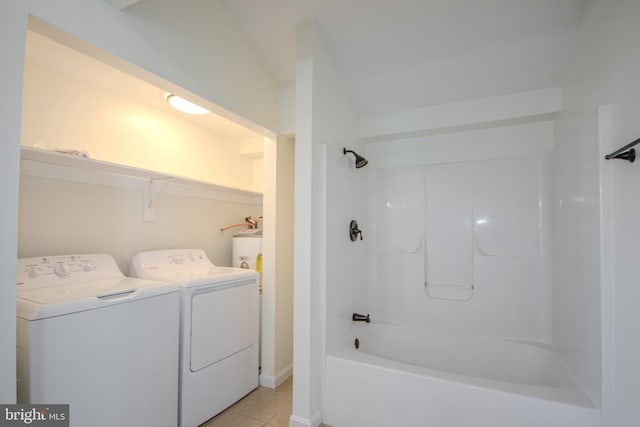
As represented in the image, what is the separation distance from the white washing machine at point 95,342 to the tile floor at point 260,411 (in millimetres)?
367

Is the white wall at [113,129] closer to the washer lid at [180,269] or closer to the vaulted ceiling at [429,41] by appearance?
the washer lid at [180,269]

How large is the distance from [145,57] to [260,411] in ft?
7.52

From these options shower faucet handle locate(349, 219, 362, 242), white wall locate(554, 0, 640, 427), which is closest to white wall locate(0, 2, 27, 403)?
shower faucet handle locate(349, 219, 362, 242)

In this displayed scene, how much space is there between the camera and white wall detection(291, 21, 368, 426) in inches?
69.1

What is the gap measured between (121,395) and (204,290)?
65cm

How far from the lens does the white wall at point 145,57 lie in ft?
3.09

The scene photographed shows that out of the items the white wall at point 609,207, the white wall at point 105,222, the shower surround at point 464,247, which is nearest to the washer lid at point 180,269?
the white wall at point 105,222

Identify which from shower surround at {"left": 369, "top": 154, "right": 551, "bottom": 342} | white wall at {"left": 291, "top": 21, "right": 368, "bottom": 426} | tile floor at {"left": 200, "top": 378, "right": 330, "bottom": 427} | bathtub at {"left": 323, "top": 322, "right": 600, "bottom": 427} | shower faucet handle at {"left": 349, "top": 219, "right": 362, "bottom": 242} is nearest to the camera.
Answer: bathtub at {"left": 323, "top": 322, "right": 600, "bottom": 427}

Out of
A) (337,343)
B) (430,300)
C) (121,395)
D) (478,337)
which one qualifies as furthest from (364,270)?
(121,395)

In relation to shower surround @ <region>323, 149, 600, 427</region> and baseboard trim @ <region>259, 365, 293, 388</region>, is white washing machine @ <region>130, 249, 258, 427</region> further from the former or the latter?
shower surround @ <region>323, 149, 600, 427</region>

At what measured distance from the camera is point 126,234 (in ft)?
7.11

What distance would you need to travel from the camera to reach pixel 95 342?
1313 millimetres

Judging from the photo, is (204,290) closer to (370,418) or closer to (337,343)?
(337,343)

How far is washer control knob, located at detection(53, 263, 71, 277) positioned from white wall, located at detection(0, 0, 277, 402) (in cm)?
81
